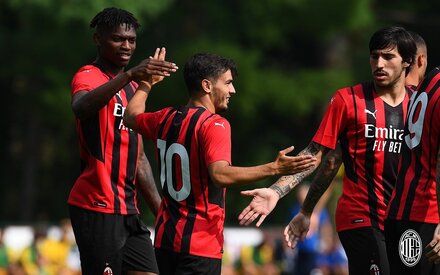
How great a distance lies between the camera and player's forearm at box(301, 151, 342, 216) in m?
9.16

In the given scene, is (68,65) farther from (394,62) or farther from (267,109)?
(394,62)

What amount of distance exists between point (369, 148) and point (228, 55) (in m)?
22.3

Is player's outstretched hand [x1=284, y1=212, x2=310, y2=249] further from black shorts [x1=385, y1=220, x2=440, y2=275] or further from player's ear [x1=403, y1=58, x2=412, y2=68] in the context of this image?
player's ear [x1=403, y1=58, x2=412, y2=68]

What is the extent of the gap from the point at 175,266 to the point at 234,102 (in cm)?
2413

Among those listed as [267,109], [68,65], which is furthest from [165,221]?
[267,109]

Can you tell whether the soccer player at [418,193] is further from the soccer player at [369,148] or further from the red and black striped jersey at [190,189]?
the red and black striped jersey at [190,189]

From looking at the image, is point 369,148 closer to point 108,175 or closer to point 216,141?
point 216,141

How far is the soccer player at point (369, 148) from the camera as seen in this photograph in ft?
29.2

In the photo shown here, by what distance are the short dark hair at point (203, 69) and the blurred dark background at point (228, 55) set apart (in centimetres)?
2008

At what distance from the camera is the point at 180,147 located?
8.36m

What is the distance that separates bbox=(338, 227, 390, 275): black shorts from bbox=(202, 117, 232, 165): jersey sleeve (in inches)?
53.4

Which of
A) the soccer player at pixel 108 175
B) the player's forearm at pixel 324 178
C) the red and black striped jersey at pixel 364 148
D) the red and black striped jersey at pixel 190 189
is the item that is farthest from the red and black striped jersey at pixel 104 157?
the red and black striped jersey at pixel 364 148

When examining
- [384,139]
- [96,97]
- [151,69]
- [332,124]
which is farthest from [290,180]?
[96,97]

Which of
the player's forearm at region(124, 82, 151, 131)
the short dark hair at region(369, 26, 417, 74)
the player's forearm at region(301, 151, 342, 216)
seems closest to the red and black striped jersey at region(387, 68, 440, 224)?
the short dark hair at region(369, 26, 417, 74)
